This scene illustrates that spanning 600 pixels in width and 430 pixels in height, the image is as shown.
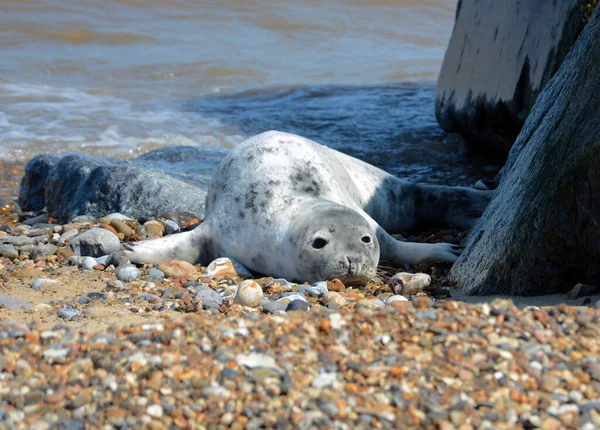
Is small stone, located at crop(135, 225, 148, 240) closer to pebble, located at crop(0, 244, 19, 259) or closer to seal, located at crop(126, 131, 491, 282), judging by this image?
seal, located at crop(126, 131, 491, 282)

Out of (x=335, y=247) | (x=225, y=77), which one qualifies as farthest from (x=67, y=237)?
(x=225, y=77)

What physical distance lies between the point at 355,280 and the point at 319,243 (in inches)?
11.3

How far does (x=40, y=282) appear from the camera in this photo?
4.34m

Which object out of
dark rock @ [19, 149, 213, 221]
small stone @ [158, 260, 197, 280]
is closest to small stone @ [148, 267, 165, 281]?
small stone @ [158, 260, 197, 280]

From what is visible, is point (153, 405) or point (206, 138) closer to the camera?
point (153, 405)

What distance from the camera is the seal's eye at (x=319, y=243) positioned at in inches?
183

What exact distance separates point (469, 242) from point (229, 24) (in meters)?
13.2

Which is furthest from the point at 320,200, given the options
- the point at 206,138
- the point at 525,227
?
the point at 206,138

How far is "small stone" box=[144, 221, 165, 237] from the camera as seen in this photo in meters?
5.85

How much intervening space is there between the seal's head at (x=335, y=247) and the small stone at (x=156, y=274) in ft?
2.40

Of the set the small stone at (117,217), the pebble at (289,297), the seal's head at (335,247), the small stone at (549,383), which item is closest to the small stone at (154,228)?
the small stone at (117,217)

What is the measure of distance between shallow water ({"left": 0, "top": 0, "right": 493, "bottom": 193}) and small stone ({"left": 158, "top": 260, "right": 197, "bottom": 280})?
3640 mm

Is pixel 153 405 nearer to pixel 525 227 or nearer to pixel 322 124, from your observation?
pixel 525 227

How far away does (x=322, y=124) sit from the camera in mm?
10125
